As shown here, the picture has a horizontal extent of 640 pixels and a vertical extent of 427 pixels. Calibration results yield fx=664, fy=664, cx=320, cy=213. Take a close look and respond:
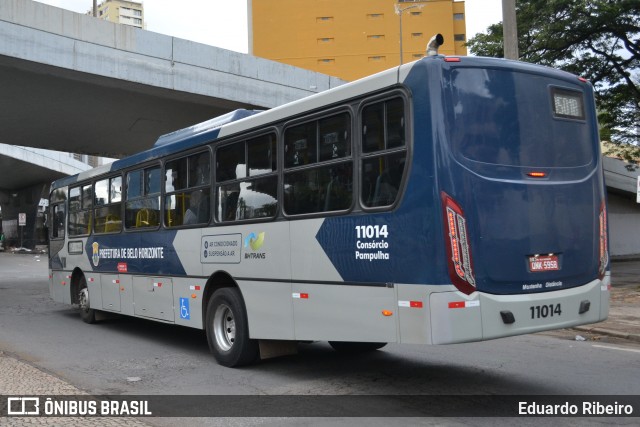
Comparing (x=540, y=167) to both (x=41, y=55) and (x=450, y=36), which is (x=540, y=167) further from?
(x=450, y=36)

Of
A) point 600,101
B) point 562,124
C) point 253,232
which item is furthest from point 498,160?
point 600,101

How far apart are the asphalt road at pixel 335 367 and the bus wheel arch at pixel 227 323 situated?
0.64ft

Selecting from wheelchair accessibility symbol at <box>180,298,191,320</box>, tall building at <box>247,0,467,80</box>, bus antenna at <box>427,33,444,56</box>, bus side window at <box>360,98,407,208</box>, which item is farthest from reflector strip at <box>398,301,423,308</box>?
tall building at <box>247,0,467,80</box>

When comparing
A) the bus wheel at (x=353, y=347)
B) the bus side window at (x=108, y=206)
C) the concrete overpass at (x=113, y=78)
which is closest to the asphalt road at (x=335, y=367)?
the bus wheel at (x=353, y=347)

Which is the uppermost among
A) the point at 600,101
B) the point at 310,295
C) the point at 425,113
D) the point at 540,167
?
the point at 600,101

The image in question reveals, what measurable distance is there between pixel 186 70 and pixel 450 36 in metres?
77.5

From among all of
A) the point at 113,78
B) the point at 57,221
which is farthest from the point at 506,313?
the point at 113,78

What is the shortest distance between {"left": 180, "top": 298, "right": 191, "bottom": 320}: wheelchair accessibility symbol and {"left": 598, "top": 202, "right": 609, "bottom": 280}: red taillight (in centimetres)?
544

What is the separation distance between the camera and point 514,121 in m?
6.39

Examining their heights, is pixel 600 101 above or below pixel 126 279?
above

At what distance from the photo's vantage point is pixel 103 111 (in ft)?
76.0

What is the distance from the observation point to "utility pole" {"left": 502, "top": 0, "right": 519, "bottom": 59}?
513 inches

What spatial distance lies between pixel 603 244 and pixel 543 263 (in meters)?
1.04

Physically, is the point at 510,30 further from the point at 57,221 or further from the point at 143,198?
the point at 57,221
